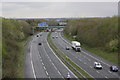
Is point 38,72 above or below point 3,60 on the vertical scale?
below

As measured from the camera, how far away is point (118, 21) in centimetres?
5006

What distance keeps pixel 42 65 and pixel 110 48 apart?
54.5ft

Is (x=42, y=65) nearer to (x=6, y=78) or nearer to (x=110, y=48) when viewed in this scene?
(x=6, y=78)

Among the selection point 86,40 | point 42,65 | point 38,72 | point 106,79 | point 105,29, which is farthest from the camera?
point 86,40

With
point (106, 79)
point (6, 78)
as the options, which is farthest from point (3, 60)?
point (106, 79)

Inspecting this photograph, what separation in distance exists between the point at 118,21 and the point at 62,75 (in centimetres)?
2656

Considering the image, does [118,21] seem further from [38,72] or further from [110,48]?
[38,72]

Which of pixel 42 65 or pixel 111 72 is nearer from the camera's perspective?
pixel 111 72

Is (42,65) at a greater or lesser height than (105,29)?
lesser

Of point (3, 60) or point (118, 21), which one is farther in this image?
point (118, 21)

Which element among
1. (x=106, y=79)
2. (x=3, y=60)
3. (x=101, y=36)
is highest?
(x=101, y=36)

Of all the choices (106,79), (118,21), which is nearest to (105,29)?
(118,21)

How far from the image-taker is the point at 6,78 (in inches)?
920

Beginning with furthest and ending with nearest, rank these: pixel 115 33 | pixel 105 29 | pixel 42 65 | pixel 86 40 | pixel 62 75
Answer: pixel 86 40 < pixel 105 29 < pixel 115 33 < pixel 42 65 < pixel 62 75
